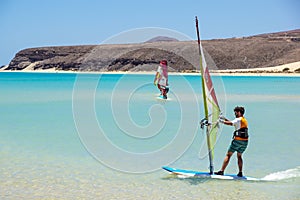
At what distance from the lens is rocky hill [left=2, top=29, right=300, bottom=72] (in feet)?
295

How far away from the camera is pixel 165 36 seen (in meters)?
12.5

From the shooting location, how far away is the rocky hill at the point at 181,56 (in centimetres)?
8981

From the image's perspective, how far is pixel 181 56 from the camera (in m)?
97.7

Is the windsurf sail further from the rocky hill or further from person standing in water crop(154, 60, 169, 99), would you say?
the rocky hill

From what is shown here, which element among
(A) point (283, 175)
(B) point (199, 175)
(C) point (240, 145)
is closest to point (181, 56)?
(A) point (283, 175)

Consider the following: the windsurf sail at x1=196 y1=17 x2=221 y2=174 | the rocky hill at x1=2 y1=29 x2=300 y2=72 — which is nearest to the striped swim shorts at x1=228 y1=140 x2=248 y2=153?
the windsurf sail at x1=196 y1=17 x2=221 y2=174

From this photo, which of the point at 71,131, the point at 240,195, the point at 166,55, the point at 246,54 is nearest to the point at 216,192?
the point at 240,195

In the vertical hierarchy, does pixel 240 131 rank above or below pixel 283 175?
above

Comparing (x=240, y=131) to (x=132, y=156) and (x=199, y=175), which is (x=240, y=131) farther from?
(x=132, y=156)

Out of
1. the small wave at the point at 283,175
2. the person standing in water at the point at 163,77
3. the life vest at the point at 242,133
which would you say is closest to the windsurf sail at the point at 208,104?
the life vest at the point at 242,133

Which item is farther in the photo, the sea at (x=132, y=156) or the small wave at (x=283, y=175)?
the small wave at (x=283, y=175)

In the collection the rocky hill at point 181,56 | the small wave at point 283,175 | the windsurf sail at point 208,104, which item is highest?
the rocky hill at point 181,56

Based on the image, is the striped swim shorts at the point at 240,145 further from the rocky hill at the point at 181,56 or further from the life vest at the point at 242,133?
the rocky hill at the point at 181,56

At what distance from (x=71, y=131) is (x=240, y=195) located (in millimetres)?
7745
